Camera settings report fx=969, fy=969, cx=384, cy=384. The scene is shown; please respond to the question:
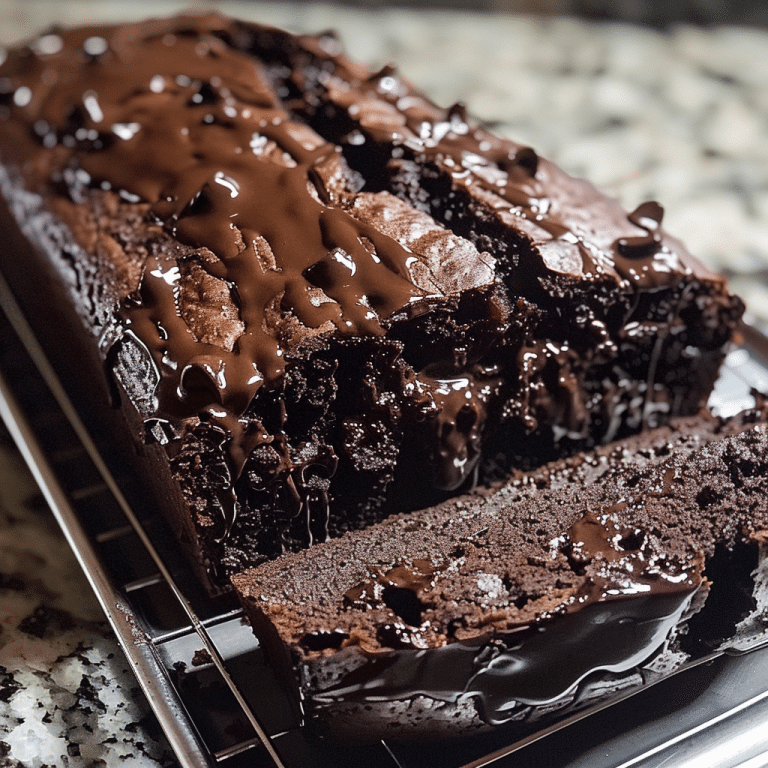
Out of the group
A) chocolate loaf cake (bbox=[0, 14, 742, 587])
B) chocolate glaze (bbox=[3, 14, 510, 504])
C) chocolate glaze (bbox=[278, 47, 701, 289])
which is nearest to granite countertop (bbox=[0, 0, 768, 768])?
chocolate loaf cake (bbox=[0, 14, 742, 587])

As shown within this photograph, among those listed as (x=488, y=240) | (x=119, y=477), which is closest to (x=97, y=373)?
(x=119, y=477)

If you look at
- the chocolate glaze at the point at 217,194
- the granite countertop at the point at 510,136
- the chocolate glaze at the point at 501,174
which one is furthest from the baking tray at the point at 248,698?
the chocolate glaze at the point at 501,174

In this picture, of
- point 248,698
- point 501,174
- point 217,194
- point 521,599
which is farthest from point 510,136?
point 248,698

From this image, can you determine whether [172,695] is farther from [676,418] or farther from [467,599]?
[676,418]

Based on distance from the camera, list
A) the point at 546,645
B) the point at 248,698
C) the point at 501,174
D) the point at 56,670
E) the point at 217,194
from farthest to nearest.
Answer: the point at 501,174
the point at 217,194
the point at 56,670
the point at 248,698
the point at 546,645

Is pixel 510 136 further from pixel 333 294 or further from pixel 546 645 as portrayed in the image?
pixel 546 645

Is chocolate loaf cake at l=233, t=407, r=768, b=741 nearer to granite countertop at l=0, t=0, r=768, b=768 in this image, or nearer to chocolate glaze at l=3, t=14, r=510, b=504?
chocolate glaze at l=3, t=14, r=510, b=504

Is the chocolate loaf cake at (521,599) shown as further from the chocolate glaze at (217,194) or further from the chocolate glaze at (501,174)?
the chocolate glaze at (501,174)
